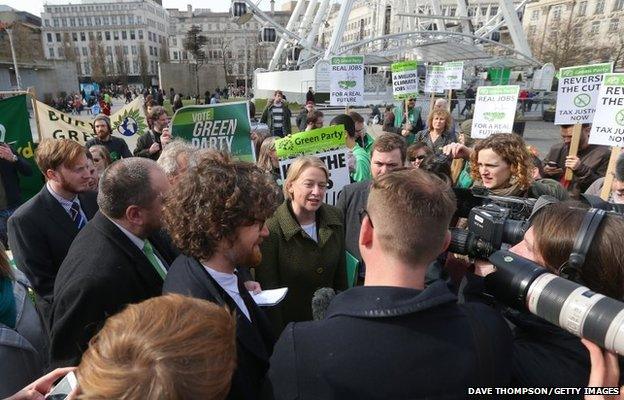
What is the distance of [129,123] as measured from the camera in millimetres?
7797

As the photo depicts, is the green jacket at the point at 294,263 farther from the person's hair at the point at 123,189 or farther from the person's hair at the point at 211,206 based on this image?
the person's hair at the point at 211,206

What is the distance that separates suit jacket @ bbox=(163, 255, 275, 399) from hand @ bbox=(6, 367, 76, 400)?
1.43 ft

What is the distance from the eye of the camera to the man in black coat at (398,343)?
1128 millimetres

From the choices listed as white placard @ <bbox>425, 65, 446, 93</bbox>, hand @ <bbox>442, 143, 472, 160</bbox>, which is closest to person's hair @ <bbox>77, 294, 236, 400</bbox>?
hand @ <bbox>442, 143, 472, 160</bbox>

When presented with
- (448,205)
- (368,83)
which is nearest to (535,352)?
(448,205)

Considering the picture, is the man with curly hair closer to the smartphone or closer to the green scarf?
the smartphone

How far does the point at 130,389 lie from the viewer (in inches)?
34.2

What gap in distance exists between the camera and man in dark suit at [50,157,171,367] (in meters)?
1.83

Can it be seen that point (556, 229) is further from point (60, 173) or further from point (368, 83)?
point (368, 83)

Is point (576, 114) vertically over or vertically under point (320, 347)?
over

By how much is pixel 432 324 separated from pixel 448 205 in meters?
0.40

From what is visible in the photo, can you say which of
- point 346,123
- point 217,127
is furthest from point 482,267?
point 346,123

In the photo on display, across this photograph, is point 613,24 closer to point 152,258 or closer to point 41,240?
point 152,258

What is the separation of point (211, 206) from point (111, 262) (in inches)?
26.1
